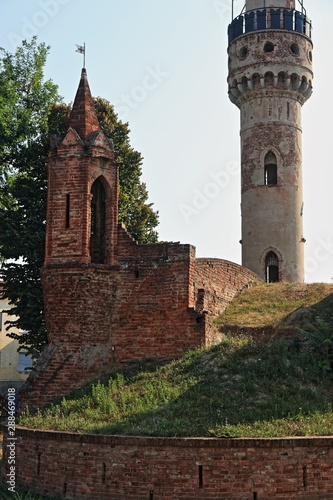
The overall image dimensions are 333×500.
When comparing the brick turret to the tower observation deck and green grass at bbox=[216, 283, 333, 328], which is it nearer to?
green grass at bbox=[216, 283, 333, 328]

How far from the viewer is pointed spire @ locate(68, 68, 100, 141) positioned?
16953 mm

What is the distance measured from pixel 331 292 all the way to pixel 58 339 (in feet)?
25.3

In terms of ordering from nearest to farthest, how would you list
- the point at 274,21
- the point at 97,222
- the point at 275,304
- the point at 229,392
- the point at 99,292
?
the point at 229,392
the point at 99,292
the point at 97,222
the point at 275,304
the point at 274,21

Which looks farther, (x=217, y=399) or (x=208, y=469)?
(x=217, y=399)

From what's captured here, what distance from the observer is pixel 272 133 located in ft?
92.1

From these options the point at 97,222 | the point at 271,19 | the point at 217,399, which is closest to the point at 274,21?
the point at 271,19

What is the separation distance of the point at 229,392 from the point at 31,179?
11.4m

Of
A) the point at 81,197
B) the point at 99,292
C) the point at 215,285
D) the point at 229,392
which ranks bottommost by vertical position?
the point at 229,392

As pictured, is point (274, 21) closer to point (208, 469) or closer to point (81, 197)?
point (81, 197)

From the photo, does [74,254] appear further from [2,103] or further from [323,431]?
[2,103]

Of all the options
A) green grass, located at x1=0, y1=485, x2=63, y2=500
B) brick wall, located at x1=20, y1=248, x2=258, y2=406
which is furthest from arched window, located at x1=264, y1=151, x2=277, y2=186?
green grass, located at x1=0, y1=485, x2=63, y2=500

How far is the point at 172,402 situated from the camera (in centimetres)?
1285

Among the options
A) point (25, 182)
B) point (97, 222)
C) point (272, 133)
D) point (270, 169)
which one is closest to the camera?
point (97, 222)

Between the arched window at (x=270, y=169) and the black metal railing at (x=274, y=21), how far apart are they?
5.38 m
